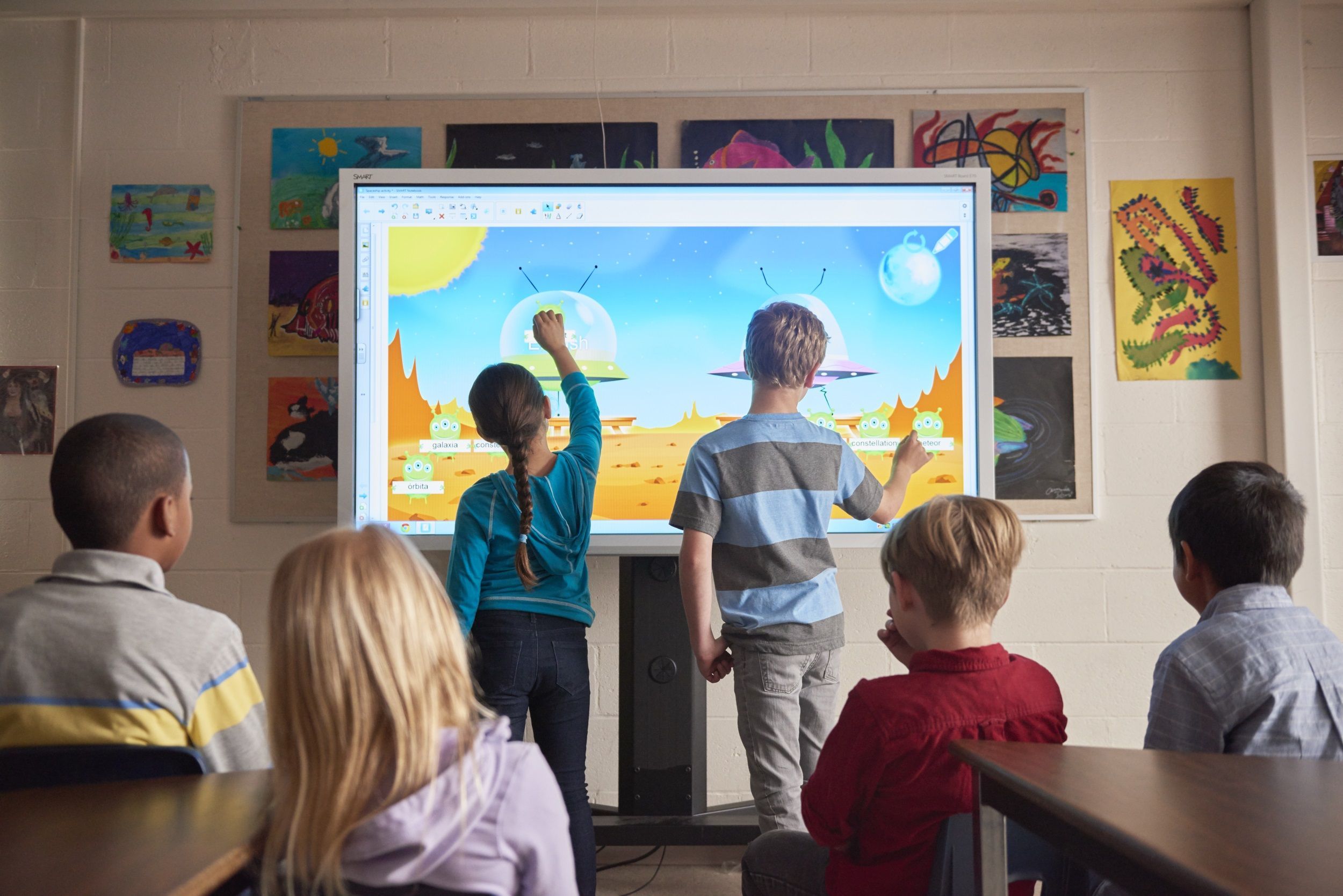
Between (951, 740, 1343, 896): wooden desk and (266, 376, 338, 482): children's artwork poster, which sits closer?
(951, 740, 1343, 896): wooden desk

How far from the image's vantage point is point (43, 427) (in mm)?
2830

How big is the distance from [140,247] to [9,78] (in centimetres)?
70

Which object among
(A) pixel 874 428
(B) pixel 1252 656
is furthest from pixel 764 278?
(B) pixel 1252 656

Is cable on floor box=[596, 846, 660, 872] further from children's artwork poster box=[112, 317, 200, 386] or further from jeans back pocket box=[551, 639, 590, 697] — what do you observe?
children's artwork poster box=[112, 317, 200, 386]

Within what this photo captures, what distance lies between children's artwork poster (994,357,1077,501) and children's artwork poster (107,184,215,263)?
2.43m

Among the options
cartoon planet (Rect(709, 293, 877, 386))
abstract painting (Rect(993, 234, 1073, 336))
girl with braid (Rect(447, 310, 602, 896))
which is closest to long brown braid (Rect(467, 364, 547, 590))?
girl with braid (Rect(447, 310, 602, 896))

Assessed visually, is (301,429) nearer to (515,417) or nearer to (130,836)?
(515,417)

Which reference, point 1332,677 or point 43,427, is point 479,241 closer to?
point 43,427

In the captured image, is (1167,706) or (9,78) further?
(9,78)

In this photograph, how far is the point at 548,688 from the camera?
207 centimetres

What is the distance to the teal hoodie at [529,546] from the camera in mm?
2037

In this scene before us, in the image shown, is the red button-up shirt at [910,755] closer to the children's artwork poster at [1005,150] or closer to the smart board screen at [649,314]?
the smart board screen at [649,314]

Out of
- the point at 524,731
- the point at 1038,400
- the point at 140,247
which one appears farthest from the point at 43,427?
Answer: the point at 1038,400

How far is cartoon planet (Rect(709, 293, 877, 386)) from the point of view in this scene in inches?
102
